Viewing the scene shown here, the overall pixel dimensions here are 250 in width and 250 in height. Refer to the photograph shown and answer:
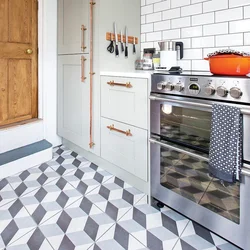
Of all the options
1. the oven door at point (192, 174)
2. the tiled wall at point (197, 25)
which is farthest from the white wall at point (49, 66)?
the oven door at point (192, 174)

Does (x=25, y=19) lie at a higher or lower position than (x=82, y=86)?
higher

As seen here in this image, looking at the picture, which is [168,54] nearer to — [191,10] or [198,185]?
[191,10]

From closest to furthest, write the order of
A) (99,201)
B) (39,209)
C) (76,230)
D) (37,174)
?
(76,230) → (39,209) → (99,201) → (37,174)

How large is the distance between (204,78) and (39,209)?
1.37 m

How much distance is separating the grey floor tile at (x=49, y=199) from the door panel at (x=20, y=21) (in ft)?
5.05

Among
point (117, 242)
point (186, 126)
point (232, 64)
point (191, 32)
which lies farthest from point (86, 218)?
point (191, 32)

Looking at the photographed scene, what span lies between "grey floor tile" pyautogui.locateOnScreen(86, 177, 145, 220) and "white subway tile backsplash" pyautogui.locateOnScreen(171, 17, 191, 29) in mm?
1473

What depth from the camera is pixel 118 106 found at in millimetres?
2041

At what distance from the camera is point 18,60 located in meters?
2.60

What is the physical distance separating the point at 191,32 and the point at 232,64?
965 millimetres

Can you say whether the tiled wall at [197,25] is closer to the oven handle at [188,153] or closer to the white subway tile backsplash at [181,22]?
the white subway tile backsplash at [181,22]

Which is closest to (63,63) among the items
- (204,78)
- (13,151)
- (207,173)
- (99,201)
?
(13,151)

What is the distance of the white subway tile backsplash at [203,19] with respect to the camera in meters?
2.02

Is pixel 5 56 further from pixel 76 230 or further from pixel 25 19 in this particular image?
pixel 76 230
